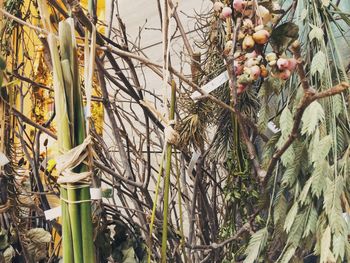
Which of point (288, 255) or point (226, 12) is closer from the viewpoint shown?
point (288, 255)

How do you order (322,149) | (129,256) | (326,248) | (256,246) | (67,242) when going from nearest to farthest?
(67,242) < (326,248) < (322,149) < (256,246) < (129,256)

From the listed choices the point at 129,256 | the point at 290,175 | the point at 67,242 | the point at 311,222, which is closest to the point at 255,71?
the point at 290,175

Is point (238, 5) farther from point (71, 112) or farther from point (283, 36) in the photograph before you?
point (71, 112)

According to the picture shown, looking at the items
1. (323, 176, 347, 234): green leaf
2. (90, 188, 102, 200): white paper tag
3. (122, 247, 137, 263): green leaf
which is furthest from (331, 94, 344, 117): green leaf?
(122, 247, 137, 263): green leaf

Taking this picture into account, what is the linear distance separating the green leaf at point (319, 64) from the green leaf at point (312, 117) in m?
0.11

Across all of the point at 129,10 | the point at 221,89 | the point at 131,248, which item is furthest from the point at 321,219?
the point at 129,10

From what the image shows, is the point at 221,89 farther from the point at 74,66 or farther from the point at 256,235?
the point at 74,66

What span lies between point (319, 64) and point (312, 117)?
171 millimetres

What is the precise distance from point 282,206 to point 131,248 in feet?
2.29

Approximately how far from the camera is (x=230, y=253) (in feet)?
5.82

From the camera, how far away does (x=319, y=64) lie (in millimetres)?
1393

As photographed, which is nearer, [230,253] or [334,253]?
[334,253]

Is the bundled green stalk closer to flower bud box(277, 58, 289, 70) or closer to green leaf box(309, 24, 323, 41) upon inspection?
flower bud box(277, 58, 289, 70)

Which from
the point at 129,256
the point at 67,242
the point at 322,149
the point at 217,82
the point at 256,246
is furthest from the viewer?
the point at 129,256
